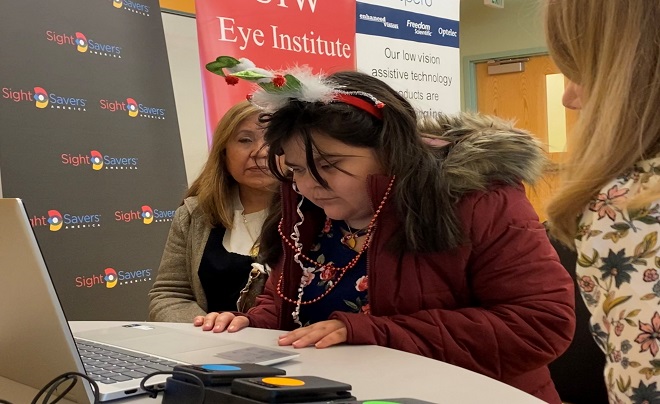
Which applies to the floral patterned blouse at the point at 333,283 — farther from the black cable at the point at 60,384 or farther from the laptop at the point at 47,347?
the black cable at the point at 60,384

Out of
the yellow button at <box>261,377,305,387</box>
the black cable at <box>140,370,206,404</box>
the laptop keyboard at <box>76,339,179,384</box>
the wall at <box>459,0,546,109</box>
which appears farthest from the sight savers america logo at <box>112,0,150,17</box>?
the wall at <box>459,0,546,109</box>

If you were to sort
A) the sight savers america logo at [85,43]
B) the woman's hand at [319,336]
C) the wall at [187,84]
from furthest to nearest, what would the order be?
the wall at [187,84] < the sight savers america logo at [85,43] < the woman's hand at [319,336]

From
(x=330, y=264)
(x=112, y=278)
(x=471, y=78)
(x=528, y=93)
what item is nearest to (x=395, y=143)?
(x=330, y=264)

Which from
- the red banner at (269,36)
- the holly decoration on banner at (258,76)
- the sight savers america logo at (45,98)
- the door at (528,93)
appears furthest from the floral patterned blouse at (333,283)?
the door at (528,93)

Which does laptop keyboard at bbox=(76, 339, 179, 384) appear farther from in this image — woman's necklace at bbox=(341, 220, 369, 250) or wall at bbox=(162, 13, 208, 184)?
wall at bbox=(162, 13, 208, 184)

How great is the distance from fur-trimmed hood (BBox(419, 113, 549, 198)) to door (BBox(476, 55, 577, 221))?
4209 mm

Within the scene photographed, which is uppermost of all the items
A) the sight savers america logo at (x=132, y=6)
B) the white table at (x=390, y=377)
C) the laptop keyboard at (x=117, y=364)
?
the sight savers america logo at (x=132, y=6)

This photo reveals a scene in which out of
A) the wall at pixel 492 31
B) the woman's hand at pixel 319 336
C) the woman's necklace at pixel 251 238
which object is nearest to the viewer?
the woman's hand at pixel 319 336

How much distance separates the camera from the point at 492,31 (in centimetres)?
577

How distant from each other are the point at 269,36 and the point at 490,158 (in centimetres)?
174

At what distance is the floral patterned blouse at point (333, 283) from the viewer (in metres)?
1.48

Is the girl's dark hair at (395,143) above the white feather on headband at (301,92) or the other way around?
the other way around

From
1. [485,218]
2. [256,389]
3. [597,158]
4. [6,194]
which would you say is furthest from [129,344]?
[6,194]

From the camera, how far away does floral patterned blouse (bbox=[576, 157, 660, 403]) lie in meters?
0.77
